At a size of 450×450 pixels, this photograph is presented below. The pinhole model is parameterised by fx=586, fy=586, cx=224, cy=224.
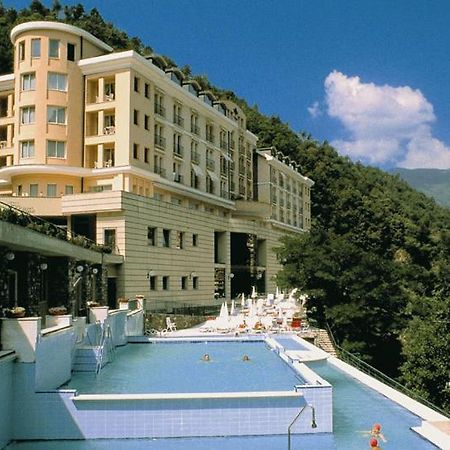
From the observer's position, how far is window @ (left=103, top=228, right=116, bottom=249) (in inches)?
1232

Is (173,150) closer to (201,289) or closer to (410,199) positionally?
(201,289)

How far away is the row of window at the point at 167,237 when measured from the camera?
34312 millimetres

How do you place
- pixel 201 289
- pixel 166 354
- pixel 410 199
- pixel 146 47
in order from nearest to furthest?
pixel 166 354, pixel 201 289, pixel 146 47, pixel 410 199

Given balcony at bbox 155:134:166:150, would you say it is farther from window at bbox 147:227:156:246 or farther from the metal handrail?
the metal handrail

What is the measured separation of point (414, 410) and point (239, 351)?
1017 centimetres

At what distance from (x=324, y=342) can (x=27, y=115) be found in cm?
2267

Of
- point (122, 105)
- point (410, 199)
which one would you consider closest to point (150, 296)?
point (122, 105)

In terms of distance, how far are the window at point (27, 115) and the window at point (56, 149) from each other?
186cm

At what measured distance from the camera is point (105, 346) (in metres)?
19.1

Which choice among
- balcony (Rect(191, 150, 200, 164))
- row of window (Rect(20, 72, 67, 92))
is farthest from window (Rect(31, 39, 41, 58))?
balcony (Rect(191, 150, 200, 164))

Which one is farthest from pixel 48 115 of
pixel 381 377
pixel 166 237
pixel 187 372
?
pixel 381 377

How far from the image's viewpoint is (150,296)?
3341 centimetres

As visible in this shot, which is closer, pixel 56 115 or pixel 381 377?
pixel 381 377

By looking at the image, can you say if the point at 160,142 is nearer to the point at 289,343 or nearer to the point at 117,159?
the point at 117,159
